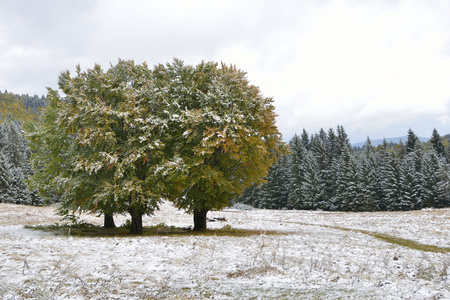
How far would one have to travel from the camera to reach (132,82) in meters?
18.4

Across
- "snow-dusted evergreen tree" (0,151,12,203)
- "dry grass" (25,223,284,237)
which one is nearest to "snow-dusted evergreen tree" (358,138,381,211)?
"dry grass" (25,223,284,237)

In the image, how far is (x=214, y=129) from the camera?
50.0ft

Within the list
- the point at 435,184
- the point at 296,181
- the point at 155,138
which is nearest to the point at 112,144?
the point at 155,138

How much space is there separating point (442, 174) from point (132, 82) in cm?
6420

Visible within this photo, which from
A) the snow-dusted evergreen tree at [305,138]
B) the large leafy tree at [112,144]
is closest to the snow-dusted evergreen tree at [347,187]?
the snow-dusted evergreen tree at [305,138]

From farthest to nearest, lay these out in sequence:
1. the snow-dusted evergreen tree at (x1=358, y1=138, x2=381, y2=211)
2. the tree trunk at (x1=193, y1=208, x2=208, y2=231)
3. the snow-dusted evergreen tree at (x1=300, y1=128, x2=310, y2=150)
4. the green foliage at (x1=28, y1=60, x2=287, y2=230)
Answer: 1. the snow-dusted evergreen tree at (x1=300, y1=128, x2=310, y2=150)
2. the snow-dusted evergreen tree at (x1=358, y1=138, x2=381, y2=211)
3. the tree trunk at (x1=193, y1=208, x2=208, y2=231)
4. the green foliage at (x1=28, y1=60, x2=287, y2=230)

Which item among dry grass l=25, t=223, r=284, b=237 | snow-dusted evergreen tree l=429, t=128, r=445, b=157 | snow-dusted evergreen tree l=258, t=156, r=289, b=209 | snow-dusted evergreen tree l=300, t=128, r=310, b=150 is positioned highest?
snow-dusted evergreen tree l=300, t=128, r=310, b=150

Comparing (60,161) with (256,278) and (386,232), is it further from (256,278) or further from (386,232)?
(386,232)

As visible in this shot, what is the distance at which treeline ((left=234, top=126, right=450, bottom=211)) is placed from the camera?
59.9 meters

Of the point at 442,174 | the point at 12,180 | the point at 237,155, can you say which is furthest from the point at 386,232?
the point at 12,180

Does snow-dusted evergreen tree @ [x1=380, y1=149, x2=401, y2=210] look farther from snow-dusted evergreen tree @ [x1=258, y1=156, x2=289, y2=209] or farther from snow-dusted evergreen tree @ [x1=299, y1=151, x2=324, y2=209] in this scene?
snow-dusted evergreen tree @ [x1=258, y1=156, x2=289, y2=209]

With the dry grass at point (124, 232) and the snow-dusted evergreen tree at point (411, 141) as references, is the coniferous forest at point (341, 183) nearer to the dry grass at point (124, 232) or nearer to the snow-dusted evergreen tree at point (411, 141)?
the snow-dusted evergreen tree at point (411, 141)

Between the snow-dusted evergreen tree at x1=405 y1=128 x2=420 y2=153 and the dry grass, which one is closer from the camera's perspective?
the dry grass

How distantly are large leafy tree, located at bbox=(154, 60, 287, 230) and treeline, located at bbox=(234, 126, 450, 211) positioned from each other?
3679 cm
